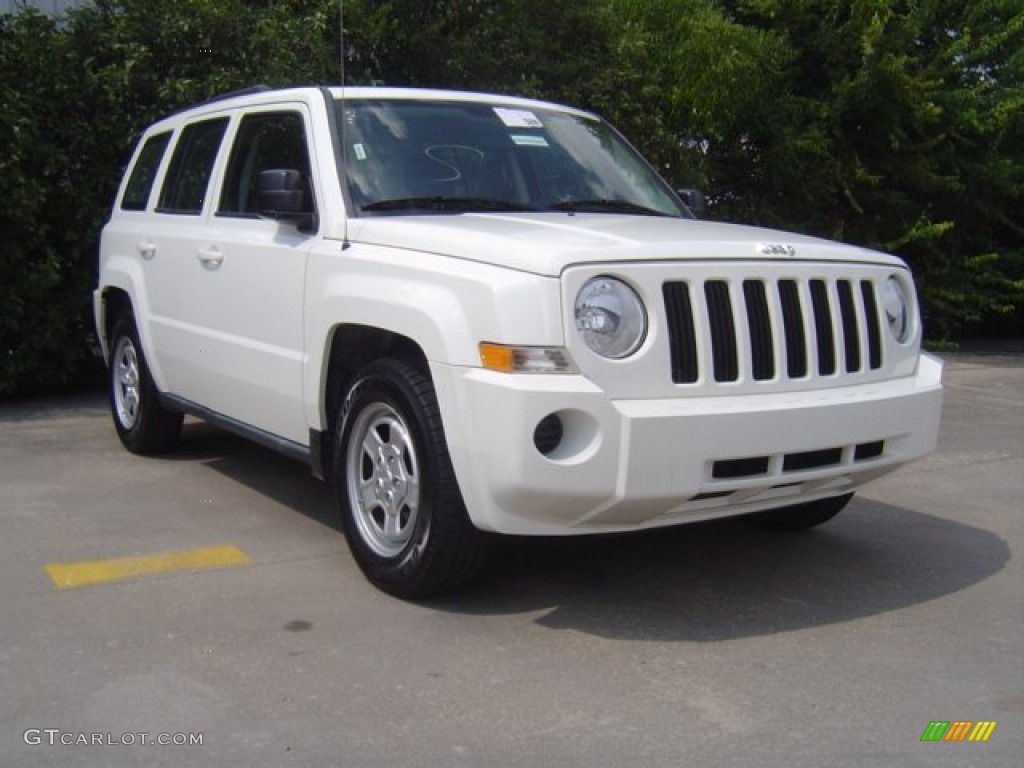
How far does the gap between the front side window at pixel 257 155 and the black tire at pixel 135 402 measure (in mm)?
1352

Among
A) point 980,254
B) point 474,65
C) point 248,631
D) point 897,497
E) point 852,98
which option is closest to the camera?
point 248,631

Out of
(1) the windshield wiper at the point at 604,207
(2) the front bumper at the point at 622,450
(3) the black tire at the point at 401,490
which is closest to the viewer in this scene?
(2) the front bumper at the point at 622,450

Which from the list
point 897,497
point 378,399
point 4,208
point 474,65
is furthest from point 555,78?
point 378,399

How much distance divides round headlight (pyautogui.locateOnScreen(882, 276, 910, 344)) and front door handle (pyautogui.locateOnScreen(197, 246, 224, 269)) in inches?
117

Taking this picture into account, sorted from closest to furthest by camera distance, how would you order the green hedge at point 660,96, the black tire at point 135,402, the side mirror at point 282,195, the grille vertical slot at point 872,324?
the grille vertical slot at point 872,324, the side mirror at point 282,195, the black tire at point 135,402, the green hedge at point 660,96

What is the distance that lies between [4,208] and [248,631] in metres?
4.98

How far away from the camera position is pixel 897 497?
6.69m

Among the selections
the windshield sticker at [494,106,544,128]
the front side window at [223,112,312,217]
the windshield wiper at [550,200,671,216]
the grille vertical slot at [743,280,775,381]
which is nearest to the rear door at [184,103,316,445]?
the front side window at [223,112,312,217]

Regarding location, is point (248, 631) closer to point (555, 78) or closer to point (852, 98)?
point (555, 78)

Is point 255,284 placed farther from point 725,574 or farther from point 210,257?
point 725,574

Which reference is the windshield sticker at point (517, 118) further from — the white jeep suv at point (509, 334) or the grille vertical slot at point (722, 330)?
the grille vertical slot at point (722, 330)

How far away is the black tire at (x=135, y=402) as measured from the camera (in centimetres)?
704

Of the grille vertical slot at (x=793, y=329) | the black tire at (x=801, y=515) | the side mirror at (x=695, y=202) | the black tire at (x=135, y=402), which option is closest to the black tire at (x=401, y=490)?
the grille vertical slot at (x=793, y=329)

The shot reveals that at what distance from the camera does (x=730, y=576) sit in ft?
16.8
